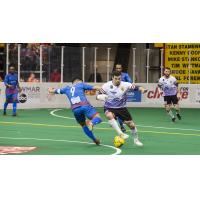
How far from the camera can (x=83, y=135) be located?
19.5 m

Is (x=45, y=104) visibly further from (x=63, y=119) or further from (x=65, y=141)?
(x=65, y=141)

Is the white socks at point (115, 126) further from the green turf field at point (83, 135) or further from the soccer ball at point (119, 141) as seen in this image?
the green turf field at point (83, 135)

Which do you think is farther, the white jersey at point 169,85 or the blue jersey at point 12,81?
the blue jersey at point 12,81

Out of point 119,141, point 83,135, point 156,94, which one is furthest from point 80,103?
point 156,94

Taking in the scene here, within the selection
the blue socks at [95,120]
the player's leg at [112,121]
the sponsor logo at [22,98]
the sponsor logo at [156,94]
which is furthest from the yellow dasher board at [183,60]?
the blue socks at [95,120]

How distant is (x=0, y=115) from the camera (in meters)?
27.0

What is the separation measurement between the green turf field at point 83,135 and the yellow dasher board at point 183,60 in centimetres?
725

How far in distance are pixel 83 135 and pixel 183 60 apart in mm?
18058

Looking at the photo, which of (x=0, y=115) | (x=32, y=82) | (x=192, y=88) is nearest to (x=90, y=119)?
(x=0, y=115)

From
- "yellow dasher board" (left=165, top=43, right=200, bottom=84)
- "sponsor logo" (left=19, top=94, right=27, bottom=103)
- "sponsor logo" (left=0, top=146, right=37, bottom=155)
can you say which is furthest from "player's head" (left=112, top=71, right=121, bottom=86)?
"yellow dasher board" (left=165, top=43, right=200, bottom=84)

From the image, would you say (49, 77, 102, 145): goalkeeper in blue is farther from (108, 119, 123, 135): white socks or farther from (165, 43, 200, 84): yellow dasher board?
(165, 43, 200, 84): yellow dasher board

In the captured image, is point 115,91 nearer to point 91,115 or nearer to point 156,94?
point 91,115

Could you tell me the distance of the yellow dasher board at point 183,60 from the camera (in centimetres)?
3591

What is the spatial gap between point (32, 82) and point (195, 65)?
10148mm
